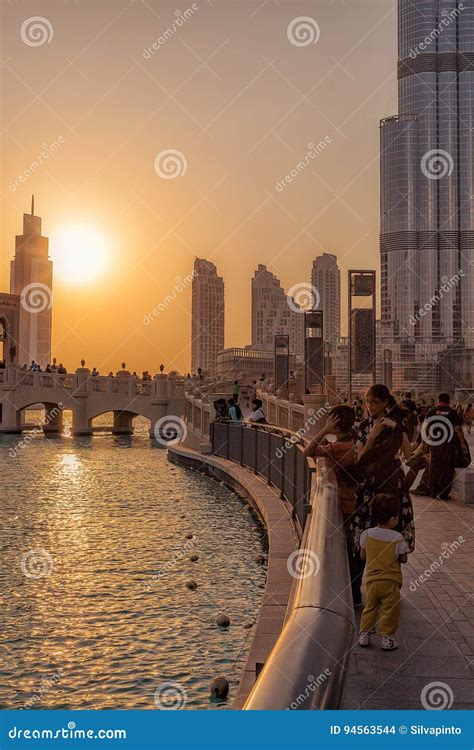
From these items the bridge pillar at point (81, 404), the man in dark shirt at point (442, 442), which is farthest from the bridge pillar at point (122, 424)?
the man in dark shirt at point (442, 442)

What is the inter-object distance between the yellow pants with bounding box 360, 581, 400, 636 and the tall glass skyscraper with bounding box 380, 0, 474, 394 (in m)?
100

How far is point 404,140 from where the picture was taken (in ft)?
349

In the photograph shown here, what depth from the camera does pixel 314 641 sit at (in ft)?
9.77

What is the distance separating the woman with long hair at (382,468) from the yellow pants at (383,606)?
75 cm

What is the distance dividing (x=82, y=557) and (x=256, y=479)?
528cm

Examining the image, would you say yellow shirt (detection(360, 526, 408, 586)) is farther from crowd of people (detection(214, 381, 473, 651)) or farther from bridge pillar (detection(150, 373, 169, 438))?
bridge pillar (detection(150, 373, 169, 438))

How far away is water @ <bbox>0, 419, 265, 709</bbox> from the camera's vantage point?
7023 mm

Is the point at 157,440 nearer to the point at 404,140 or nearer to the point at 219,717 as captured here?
the point at 219,717

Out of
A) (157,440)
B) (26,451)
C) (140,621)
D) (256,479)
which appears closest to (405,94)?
(157,440)

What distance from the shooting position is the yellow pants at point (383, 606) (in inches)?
205
